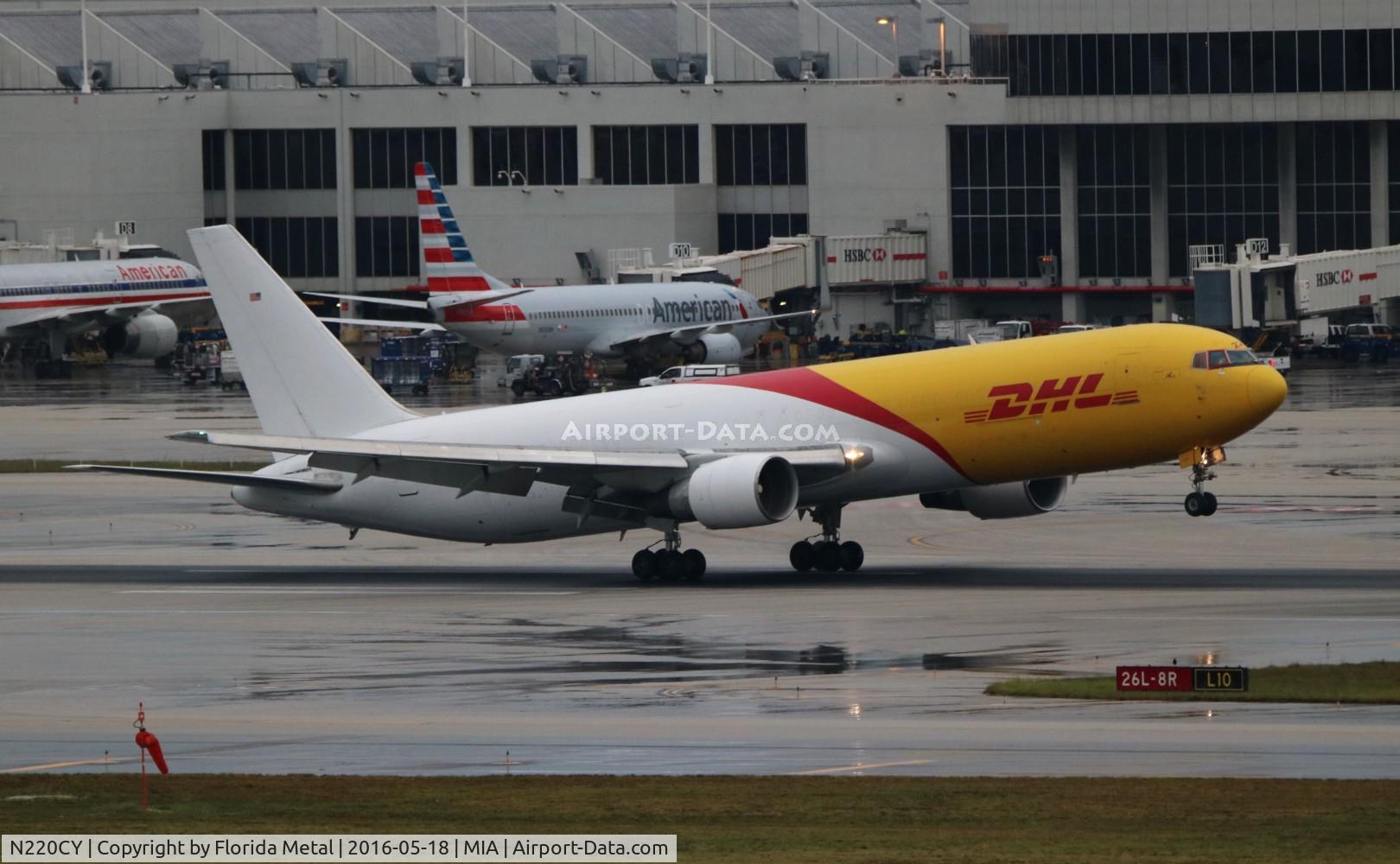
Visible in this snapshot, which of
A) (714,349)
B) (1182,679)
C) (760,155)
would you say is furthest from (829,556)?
(760,155)

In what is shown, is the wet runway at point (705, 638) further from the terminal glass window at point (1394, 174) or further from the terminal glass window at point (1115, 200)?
the terminal glass window at point (1115, 200)

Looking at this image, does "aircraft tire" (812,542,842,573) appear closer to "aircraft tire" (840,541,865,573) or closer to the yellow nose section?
"aircraft tire" (840,541,865,573)

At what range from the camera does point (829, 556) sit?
4944 centimetres

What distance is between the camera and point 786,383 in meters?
49.0

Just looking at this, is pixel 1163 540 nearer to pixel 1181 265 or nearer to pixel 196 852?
pixel 196 852

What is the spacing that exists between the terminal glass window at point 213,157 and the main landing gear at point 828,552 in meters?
108

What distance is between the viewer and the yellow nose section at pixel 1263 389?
46.0 meters

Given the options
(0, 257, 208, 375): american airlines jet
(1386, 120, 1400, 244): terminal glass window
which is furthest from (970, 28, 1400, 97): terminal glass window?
(0, 257, 208, 375): american airlines jet

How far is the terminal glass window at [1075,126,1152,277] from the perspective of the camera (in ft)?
436

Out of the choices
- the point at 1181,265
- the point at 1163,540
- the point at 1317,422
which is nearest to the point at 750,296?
the point at 1181,265

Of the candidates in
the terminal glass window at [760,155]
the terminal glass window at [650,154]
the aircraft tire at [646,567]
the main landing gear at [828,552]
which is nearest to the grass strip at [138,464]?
the aircraft tire at [646,567]

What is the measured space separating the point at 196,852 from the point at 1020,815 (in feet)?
27.8

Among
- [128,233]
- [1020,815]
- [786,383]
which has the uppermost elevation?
[128,233]

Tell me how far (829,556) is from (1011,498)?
4.27 metres
